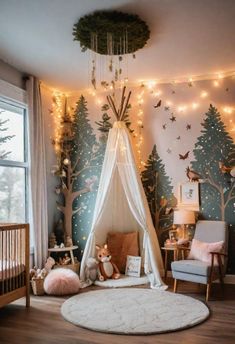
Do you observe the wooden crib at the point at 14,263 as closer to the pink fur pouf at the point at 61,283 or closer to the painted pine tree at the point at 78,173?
the pink fur pouf at the point at 61,283

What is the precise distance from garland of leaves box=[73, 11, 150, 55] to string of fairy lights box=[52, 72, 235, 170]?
1138mm

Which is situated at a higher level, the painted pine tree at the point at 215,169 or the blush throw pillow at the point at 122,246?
the painted pine tree at the point at 215,169

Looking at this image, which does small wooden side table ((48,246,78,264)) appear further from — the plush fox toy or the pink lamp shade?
the pink lamp shade

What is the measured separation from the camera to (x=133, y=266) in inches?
198

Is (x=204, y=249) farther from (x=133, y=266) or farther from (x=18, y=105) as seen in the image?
(x=18, y=105)

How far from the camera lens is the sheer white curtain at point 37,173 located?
15.8 feet

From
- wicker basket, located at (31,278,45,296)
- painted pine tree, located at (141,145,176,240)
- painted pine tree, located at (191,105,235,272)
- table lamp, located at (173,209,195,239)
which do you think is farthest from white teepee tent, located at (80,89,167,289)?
painted pine tree, located at (191,105,235,272)

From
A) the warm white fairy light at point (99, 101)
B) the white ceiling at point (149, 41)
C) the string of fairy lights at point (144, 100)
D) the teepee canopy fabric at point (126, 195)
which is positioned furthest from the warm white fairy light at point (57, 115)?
the teepee canopy fabric at point (126, 195)

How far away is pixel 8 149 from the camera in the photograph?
4.59m

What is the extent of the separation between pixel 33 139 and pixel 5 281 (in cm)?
206

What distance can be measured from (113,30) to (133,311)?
2.77 m

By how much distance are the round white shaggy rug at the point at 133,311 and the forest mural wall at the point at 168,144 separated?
4.14 feet

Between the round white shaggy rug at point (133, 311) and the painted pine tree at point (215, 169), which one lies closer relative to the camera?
the round white shaggy rug at point (133, 311)

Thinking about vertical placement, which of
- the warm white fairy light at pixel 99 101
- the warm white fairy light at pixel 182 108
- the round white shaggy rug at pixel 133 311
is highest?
the warm white fairy light at pixel 99 101
